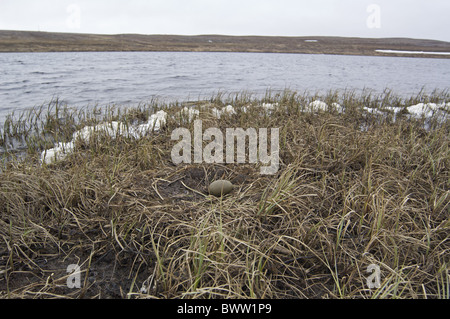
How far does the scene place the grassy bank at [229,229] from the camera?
1.89 m

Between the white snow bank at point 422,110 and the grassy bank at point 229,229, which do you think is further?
the white snow bank at point 422,110

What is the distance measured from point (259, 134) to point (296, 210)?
1981 millimetres

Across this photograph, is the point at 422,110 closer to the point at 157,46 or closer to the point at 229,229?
the point at 229,229

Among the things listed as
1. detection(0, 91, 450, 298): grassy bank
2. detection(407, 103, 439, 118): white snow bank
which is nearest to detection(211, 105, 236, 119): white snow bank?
detection(0, 91, 450, 298): grassy bank

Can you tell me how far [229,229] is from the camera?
2270 mm

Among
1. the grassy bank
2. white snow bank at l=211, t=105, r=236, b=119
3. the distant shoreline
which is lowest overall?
the grassy bank

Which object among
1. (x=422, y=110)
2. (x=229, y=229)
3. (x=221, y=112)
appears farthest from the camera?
(x=422, y=110)

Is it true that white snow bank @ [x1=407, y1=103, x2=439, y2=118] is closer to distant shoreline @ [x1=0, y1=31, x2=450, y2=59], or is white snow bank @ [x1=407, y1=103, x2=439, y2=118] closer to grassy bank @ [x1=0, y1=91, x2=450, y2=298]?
grassy bank @ [x1=0, y1=91, x2=450, y2=298]

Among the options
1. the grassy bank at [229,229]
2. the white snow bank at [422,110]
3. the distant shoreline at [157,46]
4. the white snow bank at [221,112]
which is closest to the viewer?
the grassy bank at [229,229]

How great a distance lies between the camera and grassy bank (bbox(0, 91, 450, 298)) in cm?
189

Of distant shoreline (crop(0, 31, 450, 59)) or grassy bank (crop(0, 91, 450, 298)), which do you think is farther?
distant shoreline (crop(0, 31, 450, 59))

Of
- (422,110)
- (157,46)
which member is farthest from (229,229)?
(157,46)

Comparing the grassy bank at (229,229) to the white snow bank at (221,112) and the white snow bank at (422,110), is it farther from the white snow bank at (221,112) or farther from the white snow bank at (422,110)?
the white snow bank at (422,110)

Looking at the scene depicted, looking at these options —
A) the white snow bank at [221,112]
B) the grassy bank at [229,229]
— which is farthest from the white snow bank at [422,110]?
the white snow bank at [221,112]
